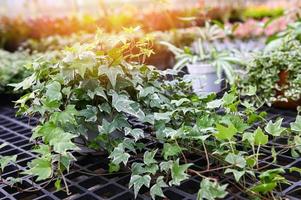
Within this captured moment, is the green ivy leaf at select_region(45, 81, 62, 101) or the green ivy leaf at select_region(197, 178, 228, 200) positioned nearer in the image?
the green ivy leaf at select_region(197, 178, 228, 200)

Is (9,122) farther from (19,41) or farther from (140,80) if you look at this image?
(19,41)

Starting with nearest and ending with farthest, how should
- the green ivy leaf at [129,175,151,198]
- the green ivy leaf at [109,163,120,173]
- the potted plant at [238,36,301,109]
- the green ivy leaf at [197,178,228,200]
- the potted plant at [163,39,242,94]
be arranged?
the green ivy leaf at [197,178,228,200] < the green ivy leaf at [129,175,151,198] < the green ivy leaf at [109,163,120,173] < the potted plant at [238,36,301,109] < the potted plant at [163,39,242,94]

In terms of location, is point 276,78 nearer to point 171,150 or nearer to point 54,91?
point 171,150

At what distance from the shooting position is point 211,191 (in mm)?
723

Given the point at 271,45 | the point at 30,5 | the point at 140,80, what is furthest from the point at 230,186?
the point at 30,5

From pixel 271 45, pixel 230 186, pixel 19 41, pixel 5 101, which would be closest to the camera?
pixel 230 186

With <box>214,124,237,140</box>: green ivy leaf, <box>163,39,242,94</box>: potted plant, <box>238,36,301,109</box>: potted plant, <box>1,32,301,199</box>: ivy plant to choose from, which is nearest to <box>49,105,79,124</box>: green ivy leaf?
<box>1,32,301,199</box>: ivy plant

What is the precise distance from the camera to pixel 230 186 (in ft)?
2.86

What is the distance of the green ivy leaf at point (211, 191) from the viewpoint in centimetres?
71

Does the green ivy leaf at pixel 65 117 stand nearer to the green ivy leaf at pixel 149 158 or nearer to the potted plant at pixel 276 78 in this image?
the green ivy leaf at pixel 149 158

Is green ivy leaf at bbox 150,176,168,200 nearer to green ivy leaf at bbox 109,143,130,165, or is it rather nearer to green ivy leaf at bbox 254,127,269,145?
green ivy leaf at bbox 109,143,130,165

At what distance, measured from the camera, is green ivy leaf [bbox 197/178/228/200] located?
707 millimetres

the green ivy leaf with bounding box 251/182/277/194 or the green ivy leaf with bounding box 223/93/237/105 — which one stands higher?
the green ivy leaf with bounding box 223/93/237/105

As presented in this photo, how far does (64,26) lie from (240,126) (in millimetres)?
4300
